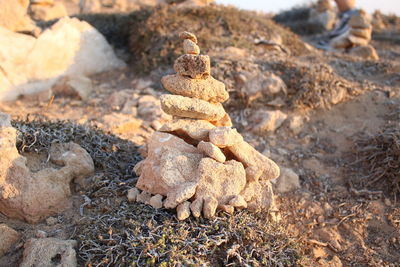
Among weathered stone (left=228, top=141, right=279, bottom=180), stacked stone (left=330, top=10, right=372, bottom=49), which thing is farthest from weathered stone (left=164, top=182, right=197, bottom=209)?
stacked stone (left=330, top=10, right=372, bottom=49)

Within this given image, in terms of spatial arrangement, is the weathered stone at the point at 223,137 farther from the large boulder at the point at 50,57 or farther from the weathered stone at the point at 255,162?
the large boulder at the point at 50,57

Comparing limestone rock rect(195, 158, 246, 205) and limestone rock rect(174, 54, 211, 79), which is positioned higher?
limestone rock rect(174, 54, 211, 79)

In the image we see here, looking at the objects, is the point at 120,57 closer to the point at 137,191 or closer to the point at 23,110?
the point at 23,110

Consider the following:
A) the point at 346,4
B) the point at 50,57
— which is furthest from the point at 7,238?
the point at 346,4

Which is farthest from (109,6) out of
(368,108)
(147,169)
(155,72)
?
(147,169)

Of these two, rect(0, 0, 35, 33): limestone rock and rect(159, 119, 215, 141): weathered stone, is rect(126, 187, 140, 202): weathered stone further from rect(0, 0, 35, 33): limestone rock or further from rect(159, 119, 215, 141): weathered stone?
rect(0, 0, 35, 33): limestone rock

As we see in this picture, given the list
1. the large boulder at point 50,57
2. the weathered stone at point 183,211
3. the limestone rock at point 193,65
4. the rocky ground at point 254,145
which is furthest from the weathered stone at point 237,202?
the large boulder at point 50,57
